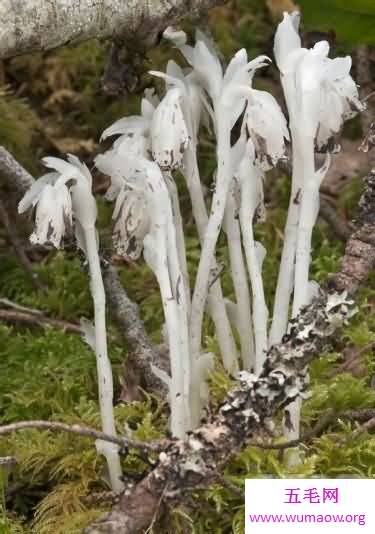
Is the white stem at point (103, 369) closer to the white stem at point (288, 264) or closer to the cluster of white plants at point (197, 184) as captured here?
the cluster of white plants at point (197, 184)

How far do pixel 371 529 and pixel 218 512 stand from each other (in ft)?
0.96

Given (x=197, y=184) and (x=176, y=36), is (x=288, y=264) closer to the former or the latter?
(x=197, y=184)

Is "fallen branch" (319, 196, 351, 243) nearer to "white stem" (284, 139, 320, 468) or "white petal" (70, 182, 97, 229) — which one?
"white stem" (284, 139, 320, 468)

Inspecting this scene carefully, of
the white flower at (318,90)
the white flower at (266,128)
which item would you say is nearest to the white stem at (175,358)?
the white flower at (266,128)

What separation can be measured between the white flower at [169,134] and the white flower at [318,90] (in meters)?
0.21

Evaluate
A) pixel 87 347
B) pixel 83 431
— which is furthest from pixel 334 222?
pixel 83 431

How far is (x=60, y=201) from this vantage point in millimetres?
1543

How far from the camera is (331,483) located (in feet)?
4.67

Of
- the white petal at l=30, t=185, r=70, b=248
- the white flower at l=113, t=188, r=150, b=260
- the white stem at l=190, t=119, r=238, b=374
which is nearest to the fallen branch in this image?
the white stem at l=190, t=119, r=238, b=374

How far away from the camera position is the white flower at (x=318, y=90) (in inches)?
60.0

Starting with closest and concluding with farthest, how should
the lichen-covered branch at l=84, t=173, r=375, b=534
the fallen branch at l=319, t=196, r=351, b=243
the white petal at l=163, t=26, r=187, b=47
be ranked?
the lichen-covered branch at l=84, t=173, r=375, b=534, the white petal at l=163, t=26, r=187, b=47, the fallen branch at l=319, t=196, r=351, b=243

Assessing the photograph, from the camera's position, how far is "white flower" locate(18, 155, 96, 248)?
154cm

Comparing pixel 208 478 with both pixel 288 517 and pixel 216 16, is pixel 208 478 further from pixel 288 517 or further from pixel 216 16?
pixel 216 16

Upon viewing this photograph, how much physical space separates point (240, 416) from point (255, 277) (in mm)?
340
